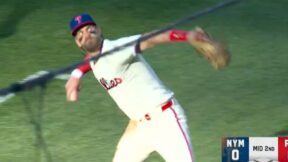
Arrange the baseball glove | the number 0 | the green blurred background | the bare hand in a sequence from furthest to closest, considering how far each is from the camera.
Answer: the green blurred background < the number 0 < the bare hand < the baseball glove

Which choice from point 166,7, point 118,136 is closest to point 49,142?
point 118,136

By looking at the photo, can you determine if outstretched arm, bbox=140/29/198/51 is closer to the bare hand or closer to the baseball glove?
the baseball glove

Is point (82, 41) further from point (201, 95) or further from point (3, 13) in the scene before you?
point (3, 13)

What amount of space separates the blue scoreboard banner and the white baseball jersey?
3.85ft

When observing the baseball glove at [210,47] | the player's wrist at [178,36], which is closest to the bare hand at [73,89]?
the player's wrist at [178,36]

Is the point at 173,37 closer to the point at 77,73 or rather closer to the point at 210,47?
the point at 210,47

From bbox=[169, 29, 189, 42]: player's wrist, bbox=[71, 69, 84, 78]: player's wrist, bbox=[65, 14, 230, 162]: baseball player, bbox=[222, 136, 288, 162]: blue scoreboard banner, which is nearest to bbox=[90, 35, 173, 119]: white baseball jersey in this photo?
bbox=[65, 14, 230, 162]: baseball player

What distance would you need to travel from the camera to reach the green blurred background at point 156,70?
760 cm

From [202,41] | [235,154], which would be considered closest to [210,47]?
[202,41]

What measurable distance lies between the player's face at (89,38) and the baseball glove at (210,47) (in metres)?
0.83

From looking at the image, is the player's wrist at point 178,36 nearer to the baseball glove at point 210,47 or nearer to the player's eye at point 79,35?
the baseball glove at point 210,47

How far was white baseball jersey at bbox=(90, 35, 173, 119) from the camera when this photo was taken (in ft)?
18.3

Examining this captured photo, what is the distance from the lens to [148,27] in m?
10.1

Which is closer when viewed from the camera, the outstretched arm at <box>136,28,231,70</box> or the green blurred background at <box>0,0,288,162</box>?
the outstretched arm at <box>136,28,231,70</box>
